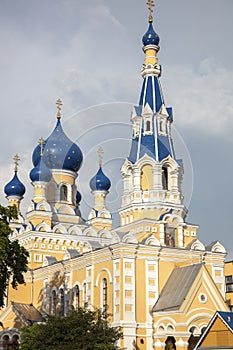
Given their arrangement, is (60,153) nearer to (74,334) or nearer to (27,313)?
(27,313)

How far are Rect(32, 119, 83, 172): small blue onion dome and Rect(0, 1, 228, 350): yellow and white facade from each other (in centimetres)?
7

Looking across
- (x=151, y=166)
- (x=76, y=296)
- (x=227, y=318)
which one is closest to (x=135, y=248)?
(x=76, y=296)

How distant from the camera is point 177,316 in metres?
24.2

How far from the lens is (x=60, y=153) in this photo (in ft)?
127

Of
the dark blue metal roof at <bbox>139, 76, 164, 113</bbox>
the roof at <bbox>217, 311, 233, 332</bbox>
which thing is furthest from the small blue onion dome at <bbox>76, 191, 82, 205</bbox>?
the roof at <bbox>217, 311, 233, 332</bbox>

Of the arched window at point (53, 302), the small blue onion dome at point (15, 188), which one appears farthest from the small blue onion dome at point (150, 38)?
the arched window at point (53, 302)

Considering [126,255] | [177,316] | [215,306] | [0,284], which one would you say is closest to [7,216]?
[0,284]

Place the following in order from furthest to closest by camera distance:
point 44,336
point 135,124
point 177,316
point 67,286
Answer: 1. point 135,124
2. point 67,286
3. point 177,316
4. point 44,336

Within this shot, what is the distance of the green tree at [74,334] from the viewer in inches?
806

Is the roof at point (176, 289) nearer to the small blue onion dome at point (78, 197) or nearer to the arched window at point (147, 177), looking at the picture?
the arched window at point (147, 177)

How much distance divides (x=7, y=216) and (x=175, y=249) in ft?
29.3

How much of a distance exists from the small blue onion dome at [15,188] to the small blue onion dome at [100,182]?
4895 mm

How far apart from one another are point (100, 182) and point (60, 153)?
3.71m

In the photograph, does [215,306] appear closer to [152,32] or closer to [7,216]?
[7,216]
